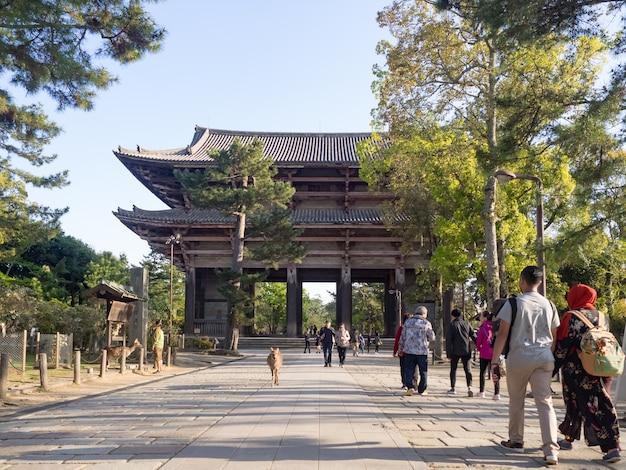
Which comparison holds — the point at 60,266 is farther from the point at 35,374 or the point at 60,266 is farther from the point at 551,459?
the point at 551,459

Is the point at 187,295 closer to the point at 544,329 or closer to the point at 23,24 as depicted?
the point at 23,24

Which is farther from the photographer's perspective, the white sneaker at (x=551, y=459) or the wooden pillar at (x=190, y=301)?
the wooden pillar at (x=190, y=301)

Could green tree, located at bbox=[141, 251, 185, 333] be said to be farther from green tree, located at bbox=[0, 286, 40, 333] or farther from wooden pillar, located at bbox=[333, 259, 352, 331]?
green tree, located at bbox=[0, 286, 40, 333]

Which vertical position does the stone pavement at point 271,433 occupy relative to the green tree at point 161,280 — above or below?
below

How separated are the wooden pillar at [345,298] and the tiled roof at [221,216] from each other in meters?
2.72

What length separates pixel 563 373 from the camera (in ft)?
17.5

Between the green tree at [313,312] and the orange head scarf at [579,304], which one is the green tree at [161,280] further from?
the orange head scarf at [579,304]

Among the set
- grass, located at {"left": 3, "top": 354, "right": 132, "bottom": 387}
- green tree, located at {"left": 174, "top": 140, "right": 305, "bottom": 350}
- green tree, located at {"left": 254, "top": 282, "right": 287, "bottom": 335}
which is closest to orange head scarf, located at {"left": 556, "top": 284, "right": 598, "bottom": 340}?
grass, located at {"left": 3, "top": 354, "right": 132, "bottom": 387}

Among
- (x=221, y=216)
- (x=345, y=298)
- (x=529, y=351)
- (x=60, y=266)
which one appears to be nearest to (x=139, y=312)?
(x=221, y=216)

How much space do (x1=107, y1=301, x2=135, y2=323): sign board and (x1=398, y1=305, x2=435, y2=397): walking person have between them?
978 centimetres

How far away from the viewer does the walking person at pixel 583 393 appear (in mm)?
4824

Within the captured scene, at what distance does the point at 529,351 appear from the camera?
492 centimetres

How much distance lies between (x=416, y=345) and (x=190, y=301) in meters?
23.2

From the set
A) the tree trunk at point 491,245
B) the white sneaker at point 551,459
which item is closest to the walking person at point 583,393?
the white sneaker at point 551,459
